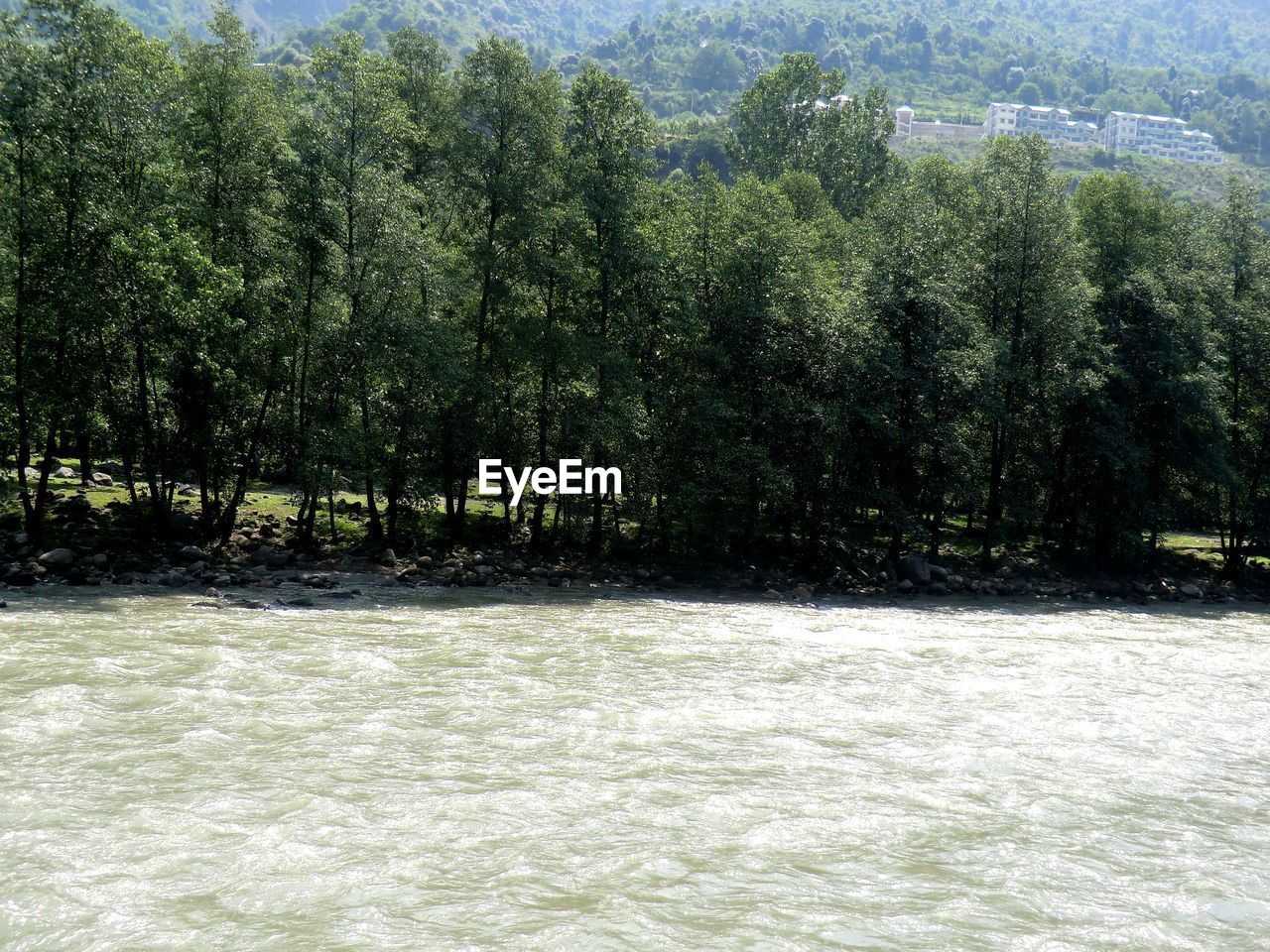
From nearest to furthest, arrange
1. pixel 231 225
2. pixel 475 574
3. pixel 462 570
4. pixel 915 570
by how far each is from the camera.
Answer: pixel 231 225 < pixel 462 570 < pixel 475 574 < pixel 915 570

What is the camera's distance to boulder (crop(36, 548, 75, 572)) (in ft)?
87.2

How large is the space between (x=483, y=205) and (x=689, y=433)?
11185mm

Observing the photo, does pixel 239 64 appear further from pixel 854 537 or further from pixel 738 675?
pixel 854 537

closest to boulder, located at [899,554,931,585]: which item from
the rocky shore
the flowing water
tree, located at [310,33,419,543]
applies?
the rocky shore

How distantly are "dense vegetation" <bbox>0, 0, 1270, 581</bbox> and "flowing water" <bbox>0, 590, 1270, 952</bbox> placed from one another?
11.0 m

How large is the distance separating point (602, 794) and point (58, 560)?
21.6 metres

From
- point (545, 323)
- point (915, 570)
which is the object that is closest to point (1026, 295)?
point (915, 570)

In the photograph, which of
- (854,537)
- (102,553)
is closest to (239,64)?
(102,553)

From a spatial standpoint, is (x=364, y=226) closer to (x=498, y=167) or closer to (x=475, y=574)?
(x=498, y=167)

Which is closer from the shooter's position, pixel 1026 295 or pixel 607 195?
pixel 607 195

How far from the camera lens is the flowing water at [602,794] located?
9141 mm

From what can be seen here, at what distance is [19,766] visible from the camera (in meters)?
12.1

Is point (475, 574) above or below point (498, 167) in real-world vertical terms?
below

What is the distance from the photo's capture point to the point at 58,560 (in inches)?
1051
